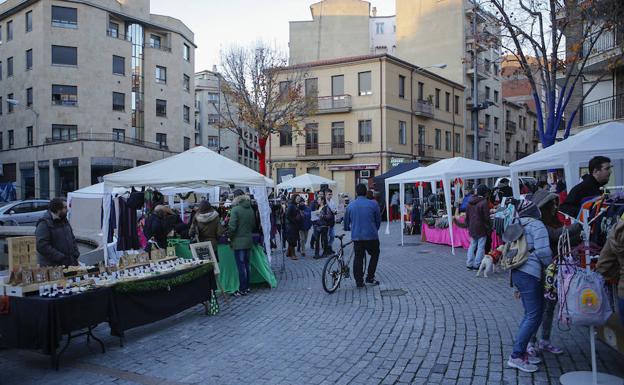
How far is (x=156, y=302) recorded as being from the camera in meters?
6.21

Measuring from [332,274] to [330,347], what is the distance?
9.90ft

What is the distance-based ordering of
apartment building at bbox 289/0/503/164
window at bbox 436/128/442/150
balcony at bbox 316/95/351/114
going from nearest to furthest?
1. balcony at bbox 316/95/351/114
2. window at bbox 436/128/442/150
3. apartment building at bbox 289/0/503/164

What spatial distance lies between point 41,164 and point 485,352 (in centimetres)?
3823

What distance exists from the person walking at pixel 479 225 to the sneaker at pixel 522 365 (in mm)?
5587

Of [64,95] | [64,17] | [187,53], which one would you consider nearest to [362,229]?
[64,95]

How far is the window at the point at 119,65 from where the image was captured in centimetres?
3797

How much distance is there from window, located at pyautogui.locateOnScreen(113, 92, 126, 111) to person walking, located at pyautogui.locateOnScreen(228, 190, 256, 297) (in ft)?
109

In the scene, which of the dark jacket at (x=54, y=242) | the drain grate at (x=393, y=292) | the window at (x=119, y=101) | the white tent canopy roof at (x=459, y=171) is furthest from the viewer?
the window at (x=119, y=101)

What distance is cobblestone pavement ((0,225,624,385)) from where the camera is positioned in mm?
4672

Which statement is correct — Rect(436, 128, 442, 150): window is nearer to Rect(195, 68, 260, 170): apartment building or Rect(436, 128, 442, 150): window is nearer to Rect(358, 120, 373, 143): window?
Rect(358, 120, 373, 143): window

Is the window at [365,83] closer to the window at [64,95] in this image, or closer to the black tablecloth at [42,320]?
the window at [64,95]

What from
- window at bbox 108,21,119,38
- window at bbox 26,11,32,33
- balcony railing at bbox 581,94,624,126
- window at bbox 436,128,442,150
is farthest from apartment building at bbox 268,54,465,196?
window at bbox 26,11,32,33

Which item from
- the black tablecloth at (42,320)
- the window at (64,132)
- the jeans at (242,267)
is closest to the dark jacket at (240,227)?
the jeans at (242,267)

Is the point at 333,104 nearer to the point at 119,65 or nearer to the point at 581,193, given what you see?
the point at 119,65
